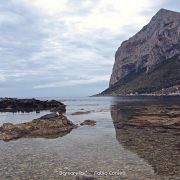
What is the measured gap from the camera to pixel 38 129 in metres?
42.8

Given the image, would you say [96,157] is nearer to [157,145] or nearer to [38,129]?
[157,145]

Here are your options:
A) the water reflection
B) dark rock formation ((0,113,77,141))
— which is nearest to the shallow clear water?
the water reflection

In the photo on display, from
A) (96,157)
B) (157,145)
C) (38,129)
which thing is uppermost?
(38,129)

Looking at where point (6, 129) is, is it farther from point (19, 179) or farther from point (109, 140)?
point (19, 179)

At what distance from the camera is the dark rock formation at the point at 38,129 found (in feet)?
131

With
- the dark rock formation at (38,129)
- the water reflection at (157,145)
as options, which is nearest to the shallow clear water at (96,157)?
the water reflection at (157,145)

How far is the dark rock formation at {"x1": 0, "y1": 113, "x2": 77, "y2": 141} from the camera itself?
39.8 metres

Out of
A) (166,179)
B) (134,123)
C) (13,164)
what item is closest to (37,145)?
(13,164)

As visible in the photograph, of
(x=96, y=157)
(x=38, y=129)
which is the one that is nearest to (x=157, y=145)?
(x=96, y=157)

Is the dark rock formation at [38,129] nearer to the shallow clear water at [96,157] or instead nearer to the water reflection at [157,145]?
the shallow clear water at [96,157]

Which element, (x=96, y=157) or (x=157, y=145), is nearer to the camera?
(x=96, y=157)

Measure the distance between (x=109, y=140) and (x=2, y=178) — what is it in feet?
53.4

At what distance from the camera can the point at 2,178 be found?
2036 cm

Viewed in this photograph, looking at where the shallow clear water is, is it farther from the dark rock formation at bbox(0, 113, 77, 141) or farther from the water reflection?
the dark rock formation at bbox(0, 113, 77, 141)
